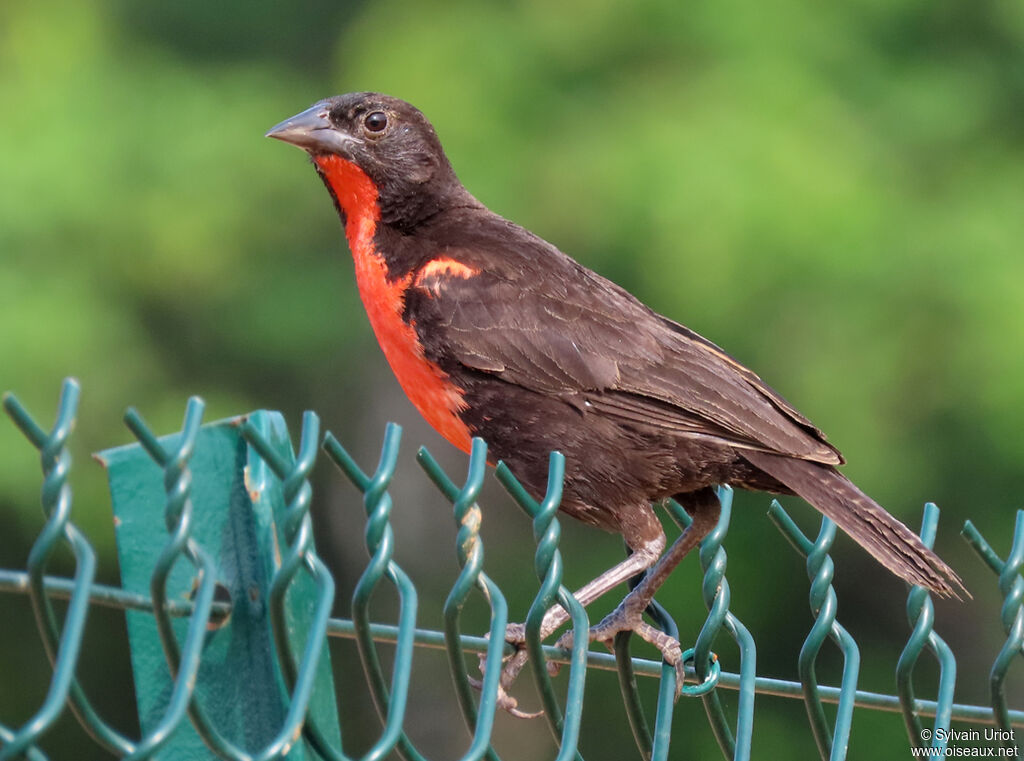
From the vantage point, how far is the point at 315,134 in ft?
14.6

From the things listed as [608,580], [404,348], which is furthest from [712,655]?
[404,348]

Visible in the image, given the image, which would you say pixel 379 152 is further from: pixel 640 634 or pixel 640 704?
pixel 640 704

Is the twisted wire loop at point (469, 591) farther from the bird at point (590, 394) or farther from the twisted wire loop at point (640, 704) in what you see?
the bird at point (590, 394)

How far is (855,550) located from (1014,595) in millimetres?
6083

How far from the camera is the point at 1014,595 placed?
277cm

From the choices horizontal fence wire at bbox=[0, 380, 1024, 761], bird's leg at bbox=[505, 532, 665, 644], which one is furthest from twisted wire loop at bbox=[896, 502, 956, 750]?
bird's leg at bbox=[505, 532, 665, 644]

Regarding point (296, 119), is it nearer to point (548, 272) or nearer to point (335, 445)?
point (548, 272)

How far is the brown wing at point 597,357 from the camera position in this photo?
3.82 meters

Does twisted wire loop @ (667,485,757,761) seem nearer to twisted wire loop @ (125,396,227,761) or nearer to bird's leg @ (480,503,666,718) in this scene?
bird's leg @ (480,503,666,718)

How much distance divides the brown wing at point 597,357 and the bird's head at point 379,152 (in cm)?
46

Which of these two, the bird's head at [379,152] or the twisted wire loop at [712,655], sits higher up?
the bird's head at [379,152]

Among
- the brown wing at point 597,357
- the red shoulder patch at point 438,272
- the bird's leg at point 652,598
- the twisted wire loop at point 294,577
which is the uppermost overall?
the red shoulder patch at point 438,272

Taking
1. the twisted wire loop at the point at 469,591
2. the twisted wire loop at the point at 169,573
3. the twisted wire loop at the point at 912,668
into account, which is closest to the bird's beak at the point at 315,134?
the twisted wire loop at the point at 912,668

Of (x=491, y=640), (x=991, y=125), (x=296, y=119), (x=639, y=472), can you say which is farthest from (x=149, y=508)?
(x=991, y=125)
